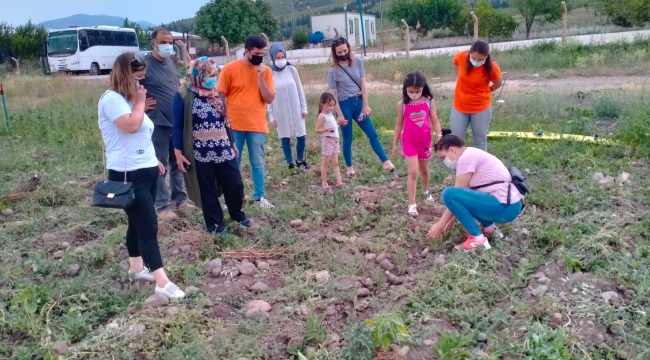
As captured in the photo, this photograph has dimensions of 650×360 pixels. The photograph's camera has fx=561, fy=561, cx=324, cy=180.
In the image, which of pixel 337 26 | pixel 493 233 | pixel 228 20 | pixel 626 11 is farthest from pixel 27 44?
pixel 493 233

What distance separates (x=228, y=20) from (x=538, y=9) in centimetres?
1848

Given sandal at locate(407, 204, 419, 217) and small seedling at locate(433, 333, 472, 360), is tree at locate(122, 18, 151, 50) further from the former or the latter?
small seedling at locate(433, 333, 472, 360)

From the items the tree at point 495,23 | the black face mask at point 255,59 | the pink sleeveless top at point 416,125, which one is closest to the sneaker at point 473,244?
the pink sleeveless top at point 416,125

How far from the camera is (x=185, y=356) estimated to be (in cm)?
302

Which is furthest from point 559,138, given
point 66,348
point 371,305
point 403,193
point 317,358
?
point 66,348

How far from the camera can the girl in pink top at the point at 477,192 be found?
13.2ft

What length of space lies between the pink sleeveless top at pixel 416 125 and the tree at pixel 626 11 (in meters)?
25.1

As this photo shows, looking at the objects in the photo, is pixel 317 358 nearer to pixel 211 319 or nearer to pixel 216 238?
pixel 211 319

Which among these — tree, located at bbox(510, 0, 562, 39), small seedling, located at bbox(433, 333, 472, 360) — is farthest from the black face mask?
tree, located at bbox(510, 0, 562, 39)

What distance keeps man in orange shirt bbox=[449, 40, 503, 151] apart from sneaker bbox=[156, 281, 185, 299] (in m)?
3.14

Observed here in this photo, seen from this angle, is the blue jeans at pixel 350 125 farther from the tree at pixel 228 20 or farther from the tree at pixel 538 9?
the tree at pixel 228 20

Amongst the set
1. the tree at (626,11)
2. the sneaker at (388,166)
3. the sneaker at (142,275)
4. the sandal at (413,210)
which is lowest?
the sneaker at (142,275)

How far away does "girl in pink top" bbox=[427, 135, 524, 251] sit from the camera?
403cm

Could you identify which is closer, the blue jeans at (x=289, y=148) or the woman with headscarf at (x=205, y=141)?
the woman with headscarf at (x=205, y=141)
